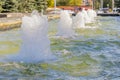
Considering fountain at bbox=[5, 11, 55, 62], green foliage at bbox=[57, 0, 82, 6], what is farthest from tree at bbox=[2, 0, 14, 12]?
green foliage at bbox=[57, 0, 82, 6]

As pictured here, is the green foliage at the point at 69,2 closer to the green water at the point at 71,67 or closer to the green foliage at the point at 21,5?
the green foliage at the point at 21,5

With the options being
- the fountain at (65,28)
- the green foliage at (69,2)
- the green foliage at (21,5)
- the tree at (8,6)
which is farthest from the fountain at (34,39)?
the green foliage at (69,2)

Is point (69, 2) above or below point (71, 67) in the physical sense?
below

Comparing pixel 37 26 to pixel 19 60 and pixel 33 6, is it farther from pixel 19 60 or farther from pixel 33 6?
pixel 33 6

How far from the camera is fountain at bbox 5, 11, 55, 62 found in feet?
32.8

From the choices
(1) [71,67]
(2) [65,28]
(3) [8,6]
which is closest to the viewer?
(1) [71,67]

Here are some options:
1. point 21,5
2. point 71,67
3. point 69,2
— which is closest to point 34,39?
point 71,67

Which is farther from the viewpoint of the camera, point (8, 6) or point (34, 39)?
point (8, 6)

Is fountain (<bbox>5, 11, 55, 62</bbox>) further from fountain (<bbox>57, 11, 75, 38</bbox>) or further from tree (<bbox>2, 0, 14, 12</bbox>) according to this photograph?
tree (<bbox>2, 0, 14, 12</bbox>)

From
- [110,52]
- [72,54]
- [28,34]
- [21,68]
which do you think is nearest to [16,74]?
[21,68]

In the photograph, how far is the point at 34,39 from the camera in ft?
33.1

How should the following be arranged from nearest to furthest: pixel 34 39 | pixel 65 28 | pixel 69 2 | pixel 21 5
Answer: pixel 34 39 < pixel 65 28 < pixel 21 5 < pixel 69 2

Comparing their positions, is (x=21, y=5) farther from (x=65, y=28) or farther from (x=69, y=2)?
(x=69, y=2)

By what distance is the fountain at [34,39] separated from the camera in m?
9.98
